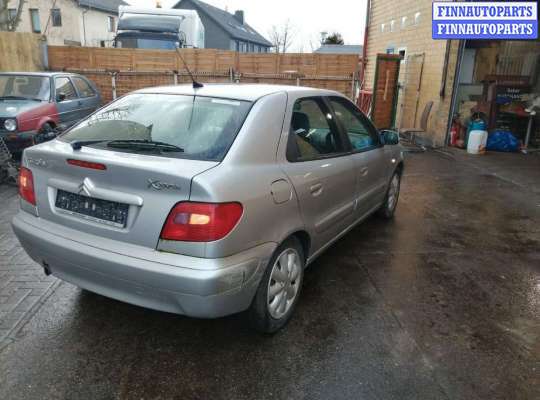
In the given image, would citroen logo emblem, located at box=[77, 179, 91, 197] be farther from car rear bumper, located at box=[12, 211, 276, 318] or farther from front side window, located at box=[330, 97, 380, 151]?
front side window, located at box=[330, 97, 380, 151]

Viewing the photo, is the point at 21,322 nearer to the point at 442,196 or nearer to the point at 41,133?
the point at 41,133

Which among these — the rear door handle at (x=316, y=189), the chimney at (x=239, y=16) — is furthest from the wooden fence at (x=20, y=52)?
the chimney at (x=239, y=16)

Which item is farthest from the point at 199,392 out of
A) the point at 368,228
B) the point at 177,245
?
the point at 368,228

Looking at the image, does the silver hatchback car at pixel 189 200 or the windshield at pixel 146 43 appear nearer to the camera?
the silver hatchback car at pixel 189 200

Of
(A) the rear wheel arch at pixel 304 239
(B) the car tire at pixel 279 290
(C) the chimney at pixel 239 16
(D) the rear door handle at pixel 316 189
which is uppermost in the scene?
(C) the chimney at pixel 239 16

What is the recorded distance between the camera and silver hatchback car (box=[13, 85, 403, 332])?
2.34 meters

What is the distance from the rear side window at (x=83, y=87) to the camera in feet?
29.8

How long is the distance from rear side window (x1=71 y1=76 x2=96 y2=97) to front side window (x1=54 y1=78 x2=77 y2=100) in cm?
22

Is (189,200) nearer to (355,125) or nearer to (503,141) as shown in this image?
(355,125)

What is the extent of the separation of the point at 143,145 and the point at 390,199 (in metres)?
3.45

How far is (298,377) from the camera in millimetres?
2559

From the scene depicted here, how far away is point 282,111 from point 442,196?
4.47 metres

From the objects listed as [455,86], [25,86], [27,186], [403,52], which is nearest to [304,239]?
[27,186]

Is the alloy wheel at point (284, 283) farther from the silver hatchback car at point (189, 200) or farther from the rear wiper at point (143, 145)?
the rear wiper at point (143, 145)
